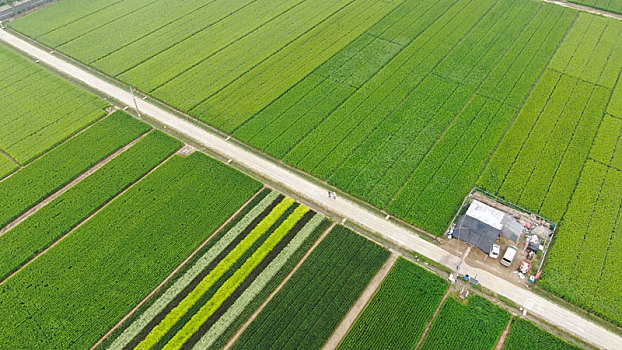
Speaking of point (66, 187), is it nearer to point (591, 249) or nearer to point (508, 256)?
point (508, 256)

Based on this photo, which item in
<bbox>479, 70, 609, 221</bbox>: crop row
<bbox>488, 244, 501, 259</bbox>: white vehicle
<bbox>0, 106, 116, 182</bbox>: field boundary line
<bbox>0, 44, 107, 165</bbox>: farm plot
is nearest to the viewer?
<bbox>488, 244, 501, 259</bbox>: white vehicle

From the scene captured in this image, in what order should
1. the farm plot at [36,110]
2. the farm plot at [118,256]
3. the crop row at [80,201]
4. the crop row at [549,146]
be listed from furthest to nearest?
the farm plot at [36,110], the crop row at [549,146], the crop row at [80,201], the farm plot at [118,256]

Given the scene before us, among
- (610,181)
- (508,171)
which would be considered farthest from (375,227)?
(610,181)

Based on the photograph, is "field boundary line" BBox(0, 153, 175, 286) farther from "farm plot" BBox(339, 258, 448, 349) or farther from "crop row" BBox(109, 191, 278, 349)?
"farm plot" BBox(339, 258, 448, 349)

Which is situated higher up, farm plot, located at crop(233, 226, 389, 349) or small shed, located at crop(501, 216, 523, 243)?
small shed, located at crop(501, 216, 523, 243)

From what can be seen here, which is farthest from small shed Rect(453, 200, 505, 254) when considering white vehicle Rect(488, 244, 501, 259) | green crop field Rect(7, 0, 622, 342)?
green crop field Rect(7, 0, 622, 342)

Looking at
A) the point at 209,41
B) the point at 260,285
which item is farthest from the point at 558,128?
the point at 209,41

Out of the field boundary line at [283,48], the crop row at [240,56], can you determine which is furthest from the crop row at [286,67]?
the crop row at [240,56]

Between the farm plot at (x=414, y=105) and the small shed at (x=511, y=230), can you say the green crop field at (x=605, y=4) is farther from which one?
the small shed at (x=511, y=230)
